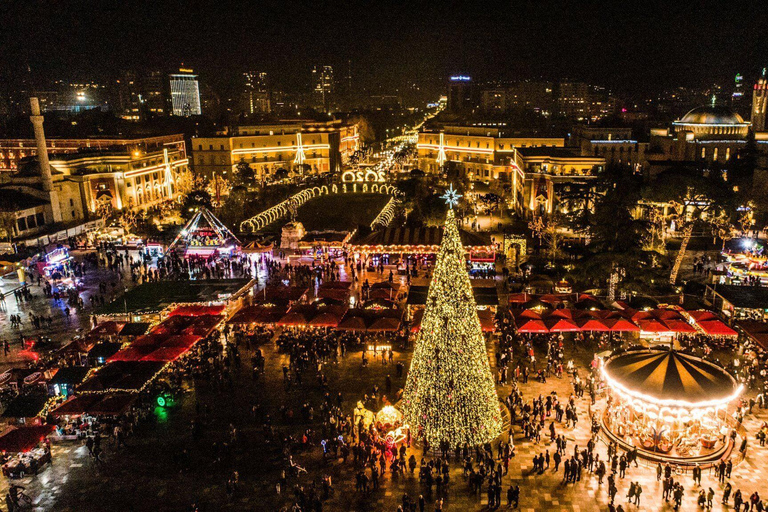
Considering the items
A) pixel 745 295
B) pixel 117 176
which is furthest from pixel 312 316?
pixel 117 176

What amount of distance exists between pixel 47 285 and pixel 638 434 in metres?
31.4

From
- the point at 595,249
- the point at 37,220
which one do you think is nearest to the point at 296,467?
the point at 595,249

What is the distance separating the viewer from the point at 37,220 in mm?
48031

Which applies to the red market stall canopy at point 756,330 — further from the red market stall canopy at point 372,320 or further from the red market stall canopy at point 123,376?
the red market stall canopy at point 123,376

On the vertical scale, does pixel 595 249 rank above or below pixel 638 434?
above

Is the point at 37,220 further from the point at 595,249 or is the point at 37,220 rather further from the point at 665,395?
the point at 665,395

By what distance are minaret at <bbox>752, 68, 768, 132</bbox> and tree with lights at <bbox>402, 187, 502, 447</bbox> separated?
75.5 meters

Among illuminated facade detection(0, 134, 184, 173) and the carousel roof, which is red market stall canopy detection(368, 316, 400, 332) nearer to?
the carousel roof

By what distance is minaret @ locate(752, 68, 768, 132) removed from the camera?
74375 mm

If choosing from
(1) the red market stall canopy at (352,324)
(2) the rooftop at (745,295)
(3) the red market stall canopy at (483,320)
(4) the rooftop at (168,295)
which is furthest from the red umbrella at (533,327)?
(4) the rooftop at (168,295)

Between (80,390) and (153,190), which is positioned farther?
(153,190)

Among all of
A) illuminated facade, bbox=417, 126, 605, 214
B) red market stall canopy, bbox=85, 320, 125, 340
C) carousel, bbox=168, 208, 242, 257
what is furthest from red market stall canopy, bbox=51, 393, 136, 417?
illuminated facade, bbox=417, 126, 605, 214

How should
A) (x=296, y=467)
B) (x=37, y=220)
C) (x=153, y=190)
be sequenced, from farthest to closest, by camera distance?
1. (x=153, y=190)
2. (x=37, y=220)
3. (x=296, y=467)

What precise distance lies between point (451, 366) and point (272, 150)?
222 feet
